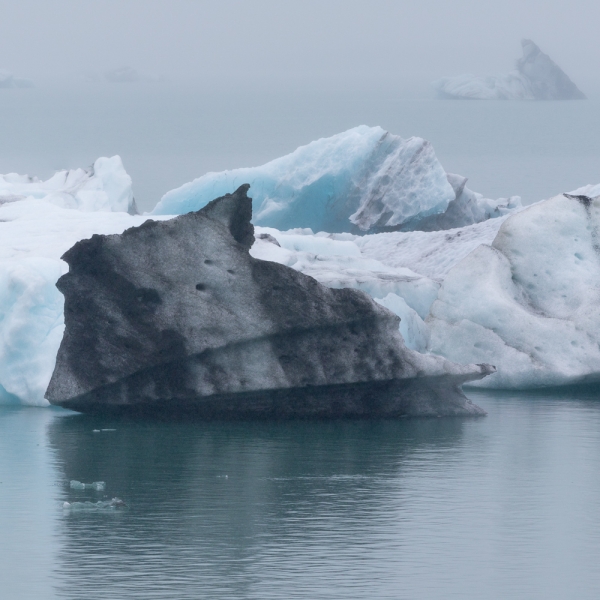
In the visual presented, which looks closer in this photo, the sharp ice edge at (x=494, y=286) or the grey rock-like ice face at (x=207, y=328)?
the grey rock-like ice face at (x=207, y=328)

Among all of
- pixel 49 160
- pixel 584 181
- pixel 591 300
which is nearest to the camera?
pixel 591 300

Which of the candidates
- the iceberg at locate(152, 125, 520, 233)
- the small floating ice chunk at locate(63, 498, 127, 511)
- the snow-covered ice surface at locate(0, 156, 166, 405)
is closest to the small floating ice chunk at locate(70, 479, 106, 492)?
the small floating ice chunk at locate(63, 498, 127, 511)

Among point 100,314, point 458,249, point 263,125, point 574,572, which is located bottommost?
point 574,572

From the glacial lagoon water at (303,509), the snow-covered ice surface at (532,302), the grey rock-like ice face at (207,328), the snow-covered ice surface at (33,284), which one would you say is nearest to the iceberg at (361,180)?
the snow-covered ice surface at (33,284)

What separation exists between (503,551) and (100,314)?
7.40 metres

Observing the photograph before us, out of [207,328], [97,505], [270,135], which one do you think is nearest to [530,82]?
[270,135]

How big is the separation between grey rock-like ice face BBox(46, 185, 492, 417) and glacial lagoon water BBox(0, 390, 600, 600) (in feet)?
1.84

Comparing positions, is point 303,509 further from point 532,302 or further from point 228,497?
point 532,302

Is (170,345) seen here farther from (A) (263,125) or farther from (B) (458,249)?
(A) (263,125)

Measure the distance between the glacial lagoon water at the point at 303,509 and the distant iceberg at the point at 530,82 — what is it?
6529 cm

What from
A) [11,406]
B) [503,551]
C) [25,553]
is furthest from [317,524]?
[11,406]

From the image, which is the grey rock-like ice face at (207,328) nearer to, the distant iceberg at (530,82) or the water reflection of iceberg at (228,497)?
the water reflection of iceberg at (228,497)

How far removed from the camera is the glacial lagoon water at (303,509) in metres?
10.7

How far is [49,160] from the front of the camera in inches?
3221
